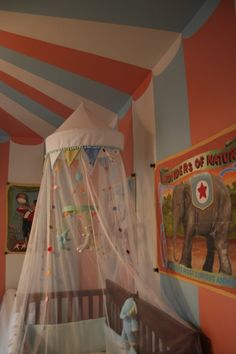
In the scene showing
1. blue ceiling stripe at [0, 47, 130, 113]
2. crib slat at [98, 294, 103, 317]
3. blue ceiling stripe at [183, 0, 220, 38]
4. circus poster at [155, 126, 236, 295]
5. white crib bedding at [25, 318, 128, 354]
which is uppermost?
blue ceiling stripe at [0, 47, 130, 113]

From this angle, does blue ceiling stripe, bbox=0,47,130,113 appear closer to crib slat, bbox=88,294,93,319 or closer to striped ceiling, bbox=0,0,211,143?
striped ceiling, bbox=0,0,211,143

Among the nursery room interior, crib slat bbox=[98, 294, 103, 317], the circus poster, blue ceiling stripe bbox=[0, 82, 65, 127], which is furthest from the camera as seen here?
blue ceiling stripe bbox=[0, 82, 65, 127]

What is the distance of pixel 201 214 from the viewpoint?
1.61 m

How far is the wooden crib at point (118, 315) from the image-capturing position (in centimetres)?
156

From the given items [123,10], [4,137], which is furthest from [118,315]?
[4,137]

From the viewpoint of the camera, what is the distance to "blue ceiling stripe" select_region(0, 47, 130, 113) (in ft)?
7.29

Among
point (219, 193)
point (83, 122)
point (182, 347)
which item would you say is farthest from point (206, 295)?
point (83, 122)

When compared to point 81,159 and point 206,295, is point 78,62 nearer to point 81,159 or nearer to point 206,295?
point 81,159

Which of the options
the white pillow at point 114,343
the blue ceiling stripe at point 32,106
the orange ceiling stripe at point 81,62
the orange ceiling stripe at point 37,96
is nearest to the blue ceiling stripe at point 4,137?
the blue ceiling stripe at point 32,106

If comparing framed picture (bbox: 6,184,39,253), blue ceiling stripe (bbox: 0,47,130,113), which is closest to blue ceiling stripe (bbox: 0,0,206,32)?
blue ceiling stripe (bbox: 0,47,130,113)

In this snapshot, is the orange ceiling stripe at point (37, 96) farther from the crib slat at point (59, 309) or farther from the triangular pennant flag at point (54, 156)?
the crib slat at point (59, 309)

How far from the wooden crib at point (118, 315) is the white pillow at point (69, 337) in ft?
0.19

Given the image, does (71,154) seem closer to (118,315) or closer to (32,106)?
(118,315)

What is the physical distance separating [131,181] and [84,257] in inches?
29.7
